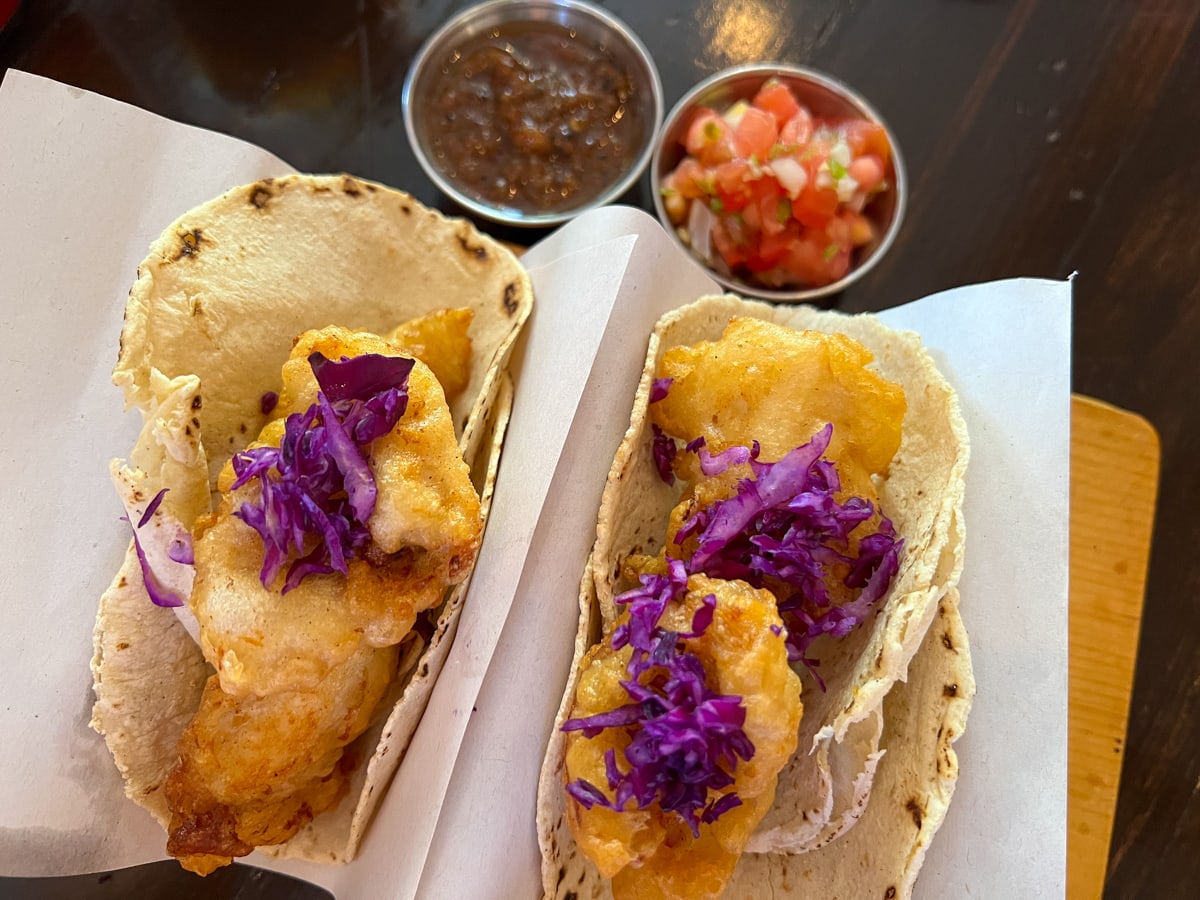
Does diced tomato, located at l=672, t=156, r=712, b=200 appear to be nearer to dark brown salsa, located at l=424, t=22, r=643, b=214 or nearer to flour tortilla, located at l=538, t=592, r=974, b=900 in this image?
dark brown salsa, located at l=424, t=22, r=643, b=214

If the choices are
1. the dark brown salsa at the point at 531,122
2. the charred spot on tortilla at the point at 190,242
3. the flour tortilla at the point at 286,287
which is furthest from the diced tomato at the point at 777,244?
the charred spot on tortilla at the point at 190,242

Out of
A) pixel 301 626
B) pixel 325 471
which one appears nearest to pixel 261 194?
pixel 325 471

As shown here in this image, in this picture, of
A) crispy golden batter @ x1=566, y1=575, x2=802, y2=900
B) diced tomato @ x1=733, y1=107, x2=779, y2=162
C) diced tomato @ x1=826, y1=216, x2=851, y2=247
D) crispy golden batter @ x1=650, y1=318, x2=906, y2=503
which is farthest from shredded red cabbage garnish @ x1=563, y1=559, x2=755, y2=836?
diced tomato @ x1=733, y1=107, x2=779, y2=162

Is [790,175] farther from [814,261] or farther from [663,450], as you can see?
[663,450]

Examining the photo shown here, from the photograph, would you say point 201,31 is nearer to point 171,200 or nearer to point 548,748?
point 171,200

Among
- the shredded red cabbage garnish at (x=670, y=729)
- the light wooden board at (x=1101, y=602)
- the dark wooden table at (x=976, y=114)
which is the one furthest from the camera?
the dark wooden table at (x=976, y=114)

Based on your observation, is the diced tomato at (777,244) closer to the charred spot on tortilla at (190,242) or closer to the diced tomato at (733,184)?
the diced tomato at (733,184)

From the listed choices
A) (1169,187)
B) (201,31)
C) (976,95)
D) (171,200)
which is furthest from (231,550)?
(1169,187)
